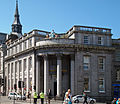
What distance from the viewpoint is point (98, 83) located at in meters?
47.2

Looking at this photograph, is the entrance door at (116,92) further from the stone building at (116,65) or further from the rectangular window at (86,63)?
the rectangular window at (86,63)

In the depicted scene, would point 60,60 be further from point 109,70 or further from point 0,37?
point 0,37

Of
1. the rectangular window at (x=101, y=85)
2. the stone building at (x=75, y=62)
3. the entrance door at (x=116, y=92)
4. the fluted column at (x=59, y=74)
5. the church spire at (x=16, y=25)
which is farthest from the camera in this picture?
the church spire at (x=16, y=25)

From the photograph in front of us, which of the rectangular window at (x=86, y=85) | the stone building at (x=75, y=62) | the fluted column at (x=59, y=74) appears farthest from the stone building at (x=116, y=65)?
the fluted column at (x=59, y=74)

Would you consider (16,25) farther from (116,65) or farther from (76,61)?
(76,61)

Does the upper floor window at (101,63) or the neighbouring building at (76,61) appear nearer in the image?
the neighbouring building at (76,61)

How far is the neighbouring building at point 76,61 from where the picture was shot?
46156 mm

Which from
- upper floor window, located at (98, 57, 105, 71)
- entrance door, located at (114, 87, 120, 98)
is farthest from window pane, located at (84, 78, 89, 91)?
entrance door, located at (114, 87, 120, 98)

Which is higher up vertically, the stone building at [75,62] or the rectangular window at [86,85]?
the stone building at [75,62]

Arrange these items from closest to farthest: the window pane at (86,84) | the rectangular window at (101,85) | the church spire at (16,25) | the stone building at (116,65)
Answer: the window pane at (86,84), the rectangular window at (101,85), the stone building at (116,65), the church spire at (16,25)

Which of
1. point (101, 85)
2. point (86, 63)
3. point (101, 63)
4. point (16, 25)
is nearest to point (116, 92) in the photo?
point (101, 85)

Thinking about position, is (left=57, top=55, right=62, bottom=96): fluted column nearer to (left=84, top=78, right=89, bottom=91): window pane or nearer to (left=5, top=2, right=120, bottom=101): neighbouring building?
(left=5, top=2, right=120, bottom=101): neighbouring building

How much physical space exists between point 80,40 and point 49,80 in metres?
9.25

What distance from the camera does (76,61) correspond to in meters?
46.3
